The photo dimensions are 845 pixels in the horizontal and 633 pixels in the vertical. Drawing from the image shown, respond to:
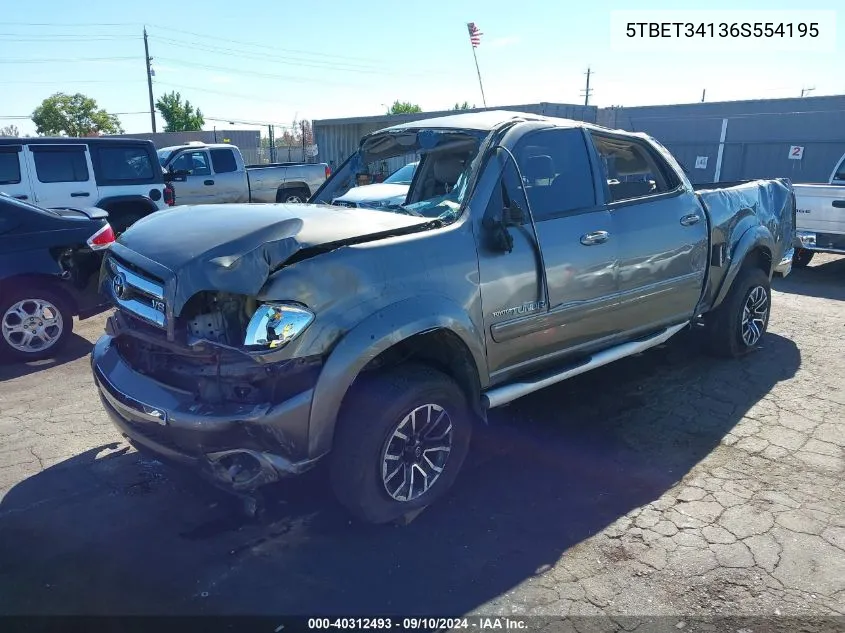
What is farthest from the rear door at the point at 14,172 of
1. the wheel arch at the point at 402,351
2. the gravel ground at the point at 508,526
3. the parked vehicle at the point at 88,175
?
the wheel arch at the point at 402,351

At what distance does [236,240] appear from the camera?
298 cm

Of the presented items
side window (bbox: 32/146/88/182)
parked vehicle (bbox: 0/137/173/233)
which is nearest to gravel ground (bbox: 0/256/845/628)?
parked vehicle (bbox: 0/137/173/233)

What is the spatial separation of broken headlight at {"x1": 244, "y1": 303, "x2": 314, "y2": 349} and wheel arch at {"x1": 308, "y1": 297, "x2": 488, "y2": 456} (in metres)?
0.20

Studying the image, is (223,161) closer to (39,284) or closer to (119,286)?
(39,284)

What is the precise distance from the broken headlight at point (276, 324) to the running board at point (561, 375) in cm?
123

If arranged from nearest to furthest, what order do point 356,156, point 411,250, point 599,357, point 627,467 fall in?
1. point 411,250
2. point 627,467
3. point 599,357
4. point 356,156

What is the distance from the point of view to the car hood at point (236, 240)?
9.37 feet

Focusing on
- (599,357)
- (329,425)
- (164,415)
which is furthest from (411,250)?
(599,357)

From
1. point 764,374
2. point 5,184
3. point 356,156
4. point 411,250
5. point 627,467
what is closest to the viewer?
point 411,250

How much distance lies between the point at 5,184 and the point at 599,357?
8977 millimetres

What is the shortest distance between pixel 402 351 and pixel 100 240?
424 cm

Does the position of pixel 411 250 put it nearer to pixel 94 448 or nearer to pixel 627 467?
pixel 627 467

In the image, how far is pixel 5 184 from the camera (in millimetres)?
9219

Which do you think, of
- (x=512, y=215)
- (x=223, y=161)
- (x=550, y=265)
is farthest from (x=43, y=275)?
(x=223, y=161)
